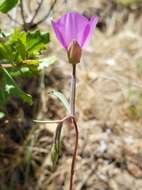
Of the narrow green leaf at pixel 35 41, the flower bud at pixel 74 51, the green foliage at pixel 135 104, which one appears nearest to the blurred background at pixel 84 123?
the green foliage at pixel 135 104

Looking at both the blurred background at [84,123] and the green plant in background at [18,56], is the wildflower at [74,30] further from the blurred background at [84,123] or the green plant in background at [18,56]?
the blurred background at [84,123]

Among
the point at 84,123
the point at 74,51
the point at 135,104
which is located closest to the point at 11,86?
the point at 74,51

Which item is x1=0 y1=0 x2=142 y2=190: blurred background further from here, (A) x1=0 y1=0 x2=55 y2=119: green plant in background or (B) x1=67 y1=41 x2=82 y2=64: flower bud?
(B) x1=67 y1=41 x2=82 y2=64: flower bud

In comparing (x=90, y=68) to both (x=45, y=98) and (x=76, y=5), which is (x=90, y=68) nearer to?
(x=45, y=98)

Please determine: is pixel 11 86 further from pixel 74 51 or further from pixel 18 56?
pixel 74 51

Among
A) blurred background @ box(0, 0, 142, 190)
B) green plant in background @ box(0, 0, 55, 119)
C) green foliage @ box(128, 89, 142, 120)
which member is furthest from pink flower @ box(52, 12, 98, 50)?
green foliage @ box(128, 89, 142, 120)
